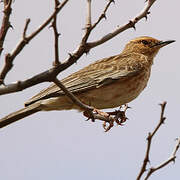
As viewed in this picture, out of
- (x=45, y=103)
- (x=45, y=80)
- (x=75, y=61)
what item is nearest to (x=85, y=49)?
(x=75, y=61)

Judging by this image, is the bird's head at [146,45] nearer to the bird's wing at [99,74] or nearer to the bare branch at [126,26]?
the bird's wing at [99,74]

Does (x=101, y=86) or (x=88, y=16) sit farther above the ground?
(x=88, y=16)

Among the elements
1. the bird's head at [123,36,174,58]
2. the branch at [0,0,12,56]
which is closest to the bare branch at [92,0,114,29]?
the branch at [0,0,12,56]

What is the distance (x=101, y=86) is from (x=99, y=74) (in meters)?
0.45

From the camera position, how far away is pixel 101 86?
7.74 meters

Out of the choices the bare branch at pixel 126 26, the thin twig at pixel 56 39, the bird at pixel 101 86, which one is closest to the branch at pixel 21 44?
the thin twig at pixel 56 39

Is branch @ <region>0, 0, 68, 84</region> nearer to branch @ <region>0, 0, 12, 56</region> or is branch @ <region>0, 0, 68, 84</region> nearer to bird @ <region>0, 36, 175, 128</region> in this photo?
branch @ <region>0, 0, 12, 56</region>

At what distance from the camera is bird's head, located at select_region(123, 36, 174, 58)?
9.46 metres

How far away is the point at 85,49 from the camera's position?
14.1 feet

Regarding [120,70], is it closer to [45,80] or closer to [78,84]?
[78,84]

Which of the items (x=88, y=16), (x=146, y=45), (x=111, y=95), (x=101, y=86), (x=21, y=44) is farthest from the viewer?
(x=146, y=45)

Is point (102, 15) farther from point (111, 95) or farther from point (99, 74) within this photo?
point (99, 74)

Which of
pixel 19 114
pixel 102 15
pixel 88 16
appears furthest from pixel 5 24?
pixel 19 114

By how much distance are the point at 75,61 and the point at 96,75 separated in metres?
3.90
